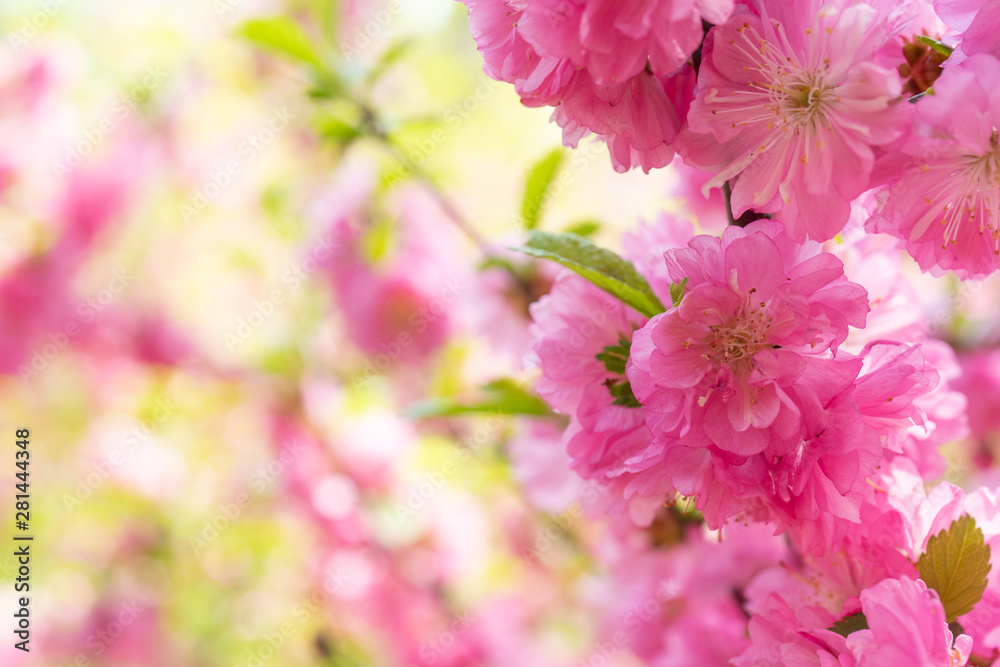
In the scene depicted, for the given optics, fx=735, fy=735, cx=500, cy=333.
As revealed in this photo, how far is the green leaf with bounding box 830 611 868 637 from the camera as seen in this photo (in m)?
0.48

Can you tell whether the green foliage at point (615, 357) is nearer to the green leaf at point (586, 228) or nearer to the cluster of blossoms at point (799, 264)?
the cluster of blossoms at point (799, 264)

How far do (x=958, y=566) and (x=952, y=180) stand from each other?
0.25m

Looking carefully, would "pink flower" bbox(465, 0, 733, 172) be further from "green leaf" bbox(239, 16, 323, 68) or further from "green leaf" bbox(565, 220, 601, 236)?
"green leaf" bbox(239, 16, 323, 68)

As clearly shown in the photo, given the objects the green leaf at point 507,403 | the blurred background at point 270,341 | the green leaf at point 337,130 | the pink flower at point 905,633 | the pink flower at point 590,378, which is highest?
the pink flower at point 590,378

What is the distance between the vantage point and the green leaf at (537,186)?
719 mm

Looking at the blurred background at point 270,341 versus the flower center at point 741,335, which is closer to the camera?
the flower center at point 741,335

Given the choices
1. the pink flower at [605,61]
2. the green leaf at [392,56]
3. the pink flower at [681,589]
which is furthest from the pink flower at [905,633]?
the green leaf at [392,56]

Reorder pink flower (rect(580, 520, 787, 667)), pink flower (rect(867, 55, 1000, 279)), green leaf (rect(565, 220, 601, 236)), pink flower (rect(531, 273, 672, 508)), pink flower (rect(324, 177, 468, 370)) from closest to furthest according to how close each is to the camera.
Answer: pink flower (rect(867, 55, 1000, 279)), pink flower (rect(531, 273, 672, 508)), pink flower (rect(580, 520, 787, 667)), green leaf (rect(565, 220, 601, 236)), pink flower (rect(324, 177, 468, 370))

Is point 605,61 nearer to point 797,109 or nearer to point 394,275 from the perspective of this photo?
point 797,109

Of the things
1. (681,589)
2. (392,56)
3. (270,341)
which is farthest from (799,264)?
(270,341)

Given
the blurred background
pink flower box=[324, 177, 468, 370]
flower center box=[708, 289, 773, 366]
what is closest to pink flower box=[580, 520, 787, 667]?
the blurred background

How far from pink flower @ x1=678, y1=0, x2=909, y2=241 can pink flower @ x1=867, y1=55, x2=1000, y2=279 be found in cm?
2

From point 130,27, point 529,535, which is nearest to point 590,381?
point 529,535

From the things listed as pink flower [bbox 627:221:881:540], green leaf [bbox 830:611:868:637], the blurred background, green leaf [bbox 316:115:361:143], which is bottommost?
the blurred background
